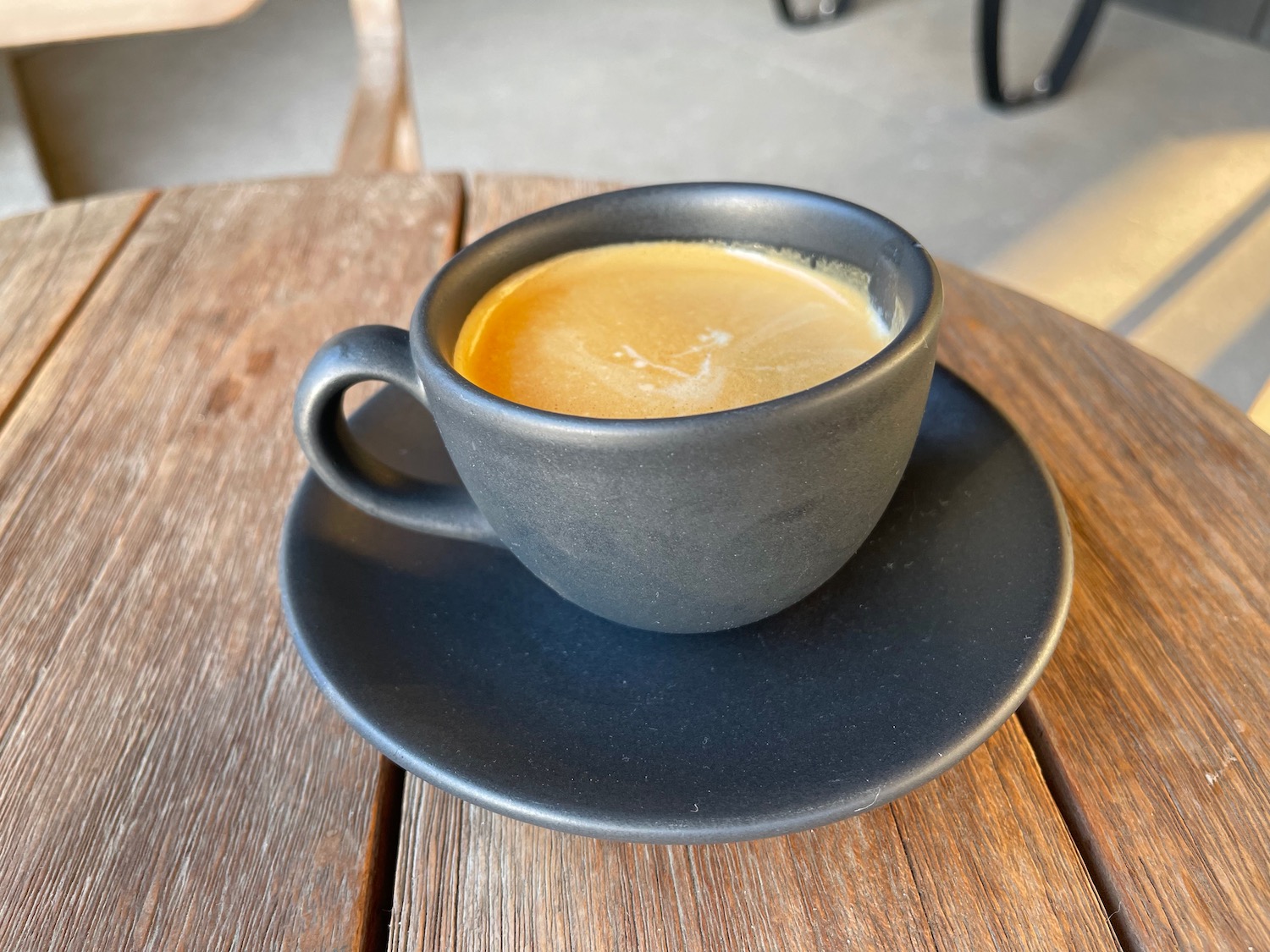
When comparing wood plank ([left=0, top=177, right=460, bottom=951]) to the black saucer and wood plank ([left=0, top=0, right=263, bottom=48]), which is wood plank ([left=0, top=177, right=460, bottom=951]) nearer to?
the black saucer

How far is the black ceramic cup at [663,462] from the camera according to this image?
11.2 inches

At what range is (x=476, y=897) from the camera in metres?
0.31

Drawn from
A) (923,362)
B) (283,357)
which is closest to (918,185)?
(283,357)

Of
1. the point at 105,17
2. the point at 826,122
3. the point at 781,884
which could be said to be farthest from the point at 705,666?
the point at 826,122

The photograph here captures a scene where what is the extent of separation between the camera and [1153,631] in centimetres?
38

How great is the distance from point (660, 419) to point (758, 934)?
15 centimetres

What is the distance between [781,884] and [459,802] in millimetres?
108

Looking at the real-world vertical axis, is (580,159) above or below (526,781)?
below

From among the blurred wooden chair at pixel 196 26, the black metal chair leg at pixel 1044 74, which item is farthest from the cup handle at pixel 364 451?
the black metal chair leg at pixel 1044 74

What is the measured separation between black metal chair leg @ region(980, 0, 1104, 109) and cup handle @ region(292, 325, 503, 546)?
1.94 m

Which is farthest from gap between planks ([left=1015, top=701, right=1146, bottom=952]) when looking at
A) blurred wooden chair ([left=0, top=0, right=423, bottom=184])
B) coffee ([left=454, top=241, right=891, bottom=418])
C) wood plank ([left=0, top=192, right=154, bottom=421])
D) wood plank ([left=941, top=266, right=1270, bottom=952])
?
blurred wooden chair ([left=0, top=0, right=423, bottom=184])

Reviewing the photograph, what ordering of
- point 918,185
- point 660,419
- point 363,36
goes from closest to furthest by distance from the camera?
point 660,419 → point 363,36 → point 918,185

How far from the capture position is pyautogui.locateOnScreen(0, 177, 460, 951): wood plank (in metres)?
0.31

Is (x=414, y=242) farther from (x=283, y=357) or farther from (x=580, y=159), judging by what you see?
(x=580, y=159)
